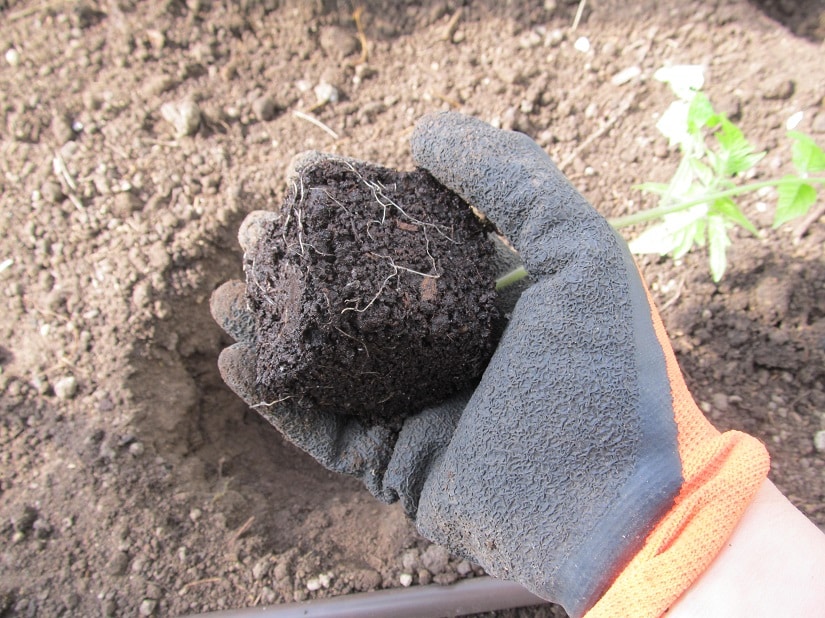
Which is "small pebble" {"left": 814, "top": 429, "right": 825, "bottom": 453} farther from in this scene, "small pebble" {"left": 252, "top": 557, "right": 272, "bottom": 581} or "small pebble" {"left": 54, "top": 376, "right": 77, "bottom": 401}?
"small pebble" {"left": 54, "top": 376, "right": 77, "bottom": 401}

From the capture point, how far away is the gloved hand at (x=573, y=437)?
3.55 feet

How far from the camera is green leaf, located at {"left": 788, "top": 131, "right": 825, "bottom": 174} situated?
134cm

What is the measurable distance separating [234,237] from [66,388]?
0.74 m

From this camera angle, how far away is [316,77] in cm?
218

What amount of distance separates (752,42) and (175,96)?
219 centimetres

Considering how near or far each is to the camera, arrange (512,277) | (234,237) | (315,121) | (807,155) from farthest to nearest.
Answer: (315,121) < (234,237) < (512,277) < (807,155)

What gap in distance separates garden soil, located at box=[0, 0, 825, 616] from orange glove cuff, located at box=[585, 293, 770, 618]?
58 cm

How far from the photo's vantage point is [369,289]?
4.07 feet

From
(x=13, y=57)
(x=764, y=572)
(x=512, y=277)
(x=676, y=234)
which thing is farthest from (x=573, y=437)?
(x=13, y=57)

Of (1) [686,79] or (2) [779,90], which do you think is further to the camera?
(2) [779,90]

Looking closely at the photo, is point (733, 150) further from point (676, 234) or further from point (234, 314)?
point (234, 314)

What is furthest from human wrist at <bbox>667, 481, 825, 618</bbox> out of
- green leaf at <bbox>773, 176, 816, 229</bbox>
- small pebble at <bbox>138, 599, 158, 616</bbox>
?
small pebble at <bbox>138, 599, 158, 616</bbox>

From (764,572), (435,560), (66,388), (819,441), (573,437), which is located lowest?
(435,560)

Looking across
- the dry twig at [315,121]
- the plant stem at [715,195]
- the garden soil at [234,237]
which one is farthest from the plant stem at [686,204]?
the dry twig at [315,121]
